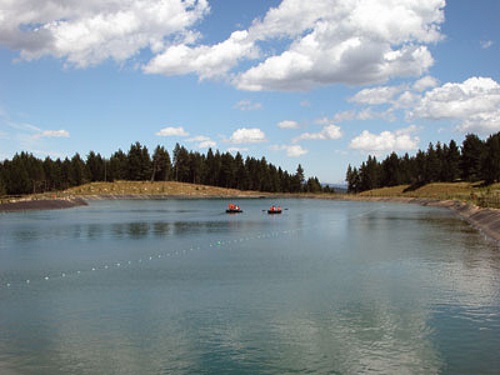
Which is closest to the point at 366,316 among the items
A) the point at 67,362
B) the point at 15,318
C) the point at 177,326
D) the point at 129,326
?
the point at 177,326

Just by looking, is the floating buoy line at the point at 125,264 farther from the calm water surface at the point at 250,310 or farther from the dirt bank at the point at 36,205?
the dirt bank at the point at 36,205

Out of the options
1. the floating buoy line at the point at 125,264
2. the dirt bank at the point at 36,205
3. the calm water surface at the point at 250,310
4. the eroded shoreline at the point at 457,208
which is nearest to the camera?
the calm water surface at the point at 250,310

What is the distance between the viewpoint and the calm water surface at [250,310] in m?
22.0

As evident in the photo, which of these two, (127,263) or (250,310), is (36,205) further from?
(250,310)

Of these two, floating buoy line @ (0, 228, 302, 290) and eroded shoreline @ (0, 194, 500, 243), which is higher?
eroded shoreline @ (0, 194, 500, 243)

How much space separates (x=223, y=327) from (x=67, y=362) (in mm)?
8226

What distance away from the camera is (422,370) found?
822 inches

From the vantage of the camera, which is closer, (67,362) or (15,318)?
(67,362)

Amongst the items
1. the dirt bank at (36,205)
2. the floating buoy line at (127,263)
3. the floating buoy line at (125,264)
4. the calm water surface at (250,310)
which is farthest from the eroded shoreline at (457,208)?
the floating buoy line at (125,264)

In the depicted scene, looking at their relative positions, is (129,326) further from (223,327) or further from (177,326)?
(223,327)

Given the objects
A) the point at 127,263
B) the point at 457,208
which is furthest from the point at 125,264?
the point at 457,208

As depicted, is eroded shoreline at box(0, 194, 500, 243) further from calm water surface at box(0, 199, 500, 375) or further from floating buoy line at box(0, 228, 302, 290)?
floating buoy line at box(0, 228, 302, 290)

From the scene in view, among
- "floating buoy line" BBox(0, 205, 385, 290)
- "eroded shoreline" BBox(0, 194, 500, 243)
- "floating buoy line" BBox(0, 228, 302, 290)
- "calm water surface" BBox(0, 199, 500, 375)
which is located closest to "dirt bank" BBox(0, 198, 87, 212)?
"eroded shoreline" BBox(0, 194, 500, 243)

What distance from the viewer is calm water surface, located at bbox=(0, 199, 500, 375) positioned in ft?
72.3
